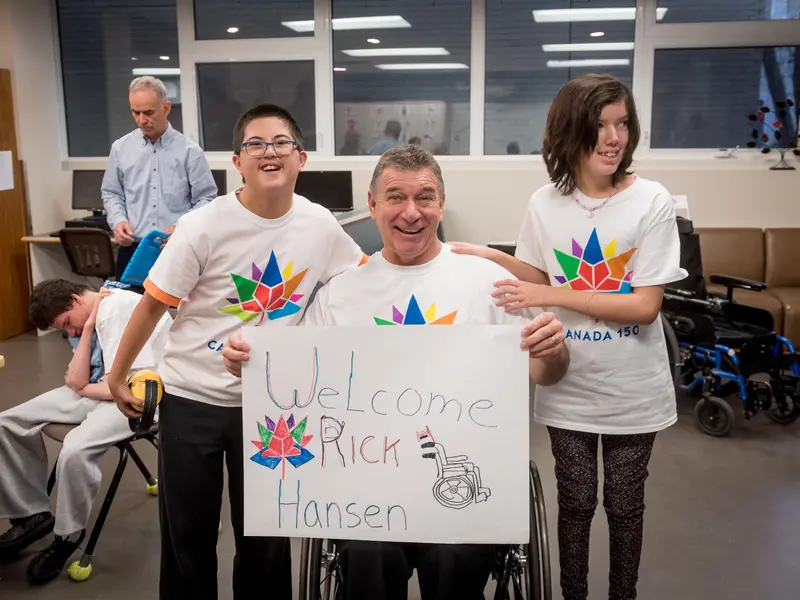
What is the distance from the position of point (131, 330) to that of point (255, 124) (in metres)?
0.54

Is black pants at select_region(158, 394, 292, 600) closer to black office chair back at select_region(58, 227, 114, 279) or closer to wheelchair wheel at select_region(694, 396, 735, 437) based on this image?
wheelchair wheel at select_region(694, 396, 735, 437)

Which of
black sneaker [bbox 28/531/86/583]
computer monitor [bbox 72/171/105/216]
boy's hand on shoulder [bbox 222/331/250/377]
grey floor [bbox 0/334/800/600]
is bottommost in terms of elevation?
grey floor [bbox 0/334/800/600]

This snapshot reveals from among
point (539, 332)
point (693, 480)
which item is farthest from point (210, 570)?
point (693, 480)

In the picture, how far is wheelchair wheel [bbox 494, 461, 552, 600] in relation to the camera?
143 cm

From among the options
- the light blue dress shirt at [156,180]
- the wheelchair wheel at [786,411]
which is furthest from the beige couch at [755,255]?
the light blue dress shirt at [156,180]

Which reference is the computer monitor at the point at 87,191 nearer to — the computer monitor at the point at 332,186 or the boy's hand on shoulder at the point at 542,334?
the computer monitor at the point at 332,186

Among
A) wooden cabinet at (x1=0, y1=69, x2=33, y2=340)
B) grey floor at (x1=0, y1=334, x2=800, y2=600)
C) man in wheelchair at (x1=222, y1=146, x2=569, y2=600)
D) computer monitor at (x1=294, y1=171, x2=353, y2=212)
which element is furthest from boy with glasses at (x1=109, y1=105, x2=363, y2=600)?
wooden cabinet at (x1=0, y1=69, x2=33, y2=340)

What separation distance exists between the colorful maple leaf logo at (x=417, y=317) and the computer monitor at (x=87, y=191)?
194 inches

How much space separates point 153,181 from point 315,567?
244 centimetres

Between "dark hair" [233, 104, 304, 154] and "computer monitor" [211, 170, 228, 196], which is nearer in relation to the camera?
"dark hair" [233, 104, 304, 154]

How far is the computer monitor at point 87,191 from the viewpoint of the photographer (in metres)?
5.79

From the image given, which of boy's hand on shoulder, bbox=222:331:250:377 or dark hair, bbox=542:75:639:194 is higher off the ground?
dark hair, bbox=542:75:639:194

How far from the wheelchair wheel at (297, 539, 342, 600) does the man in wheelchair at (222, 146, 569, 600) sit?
1.4 inches

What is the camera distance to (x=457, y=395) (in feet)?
4.55
